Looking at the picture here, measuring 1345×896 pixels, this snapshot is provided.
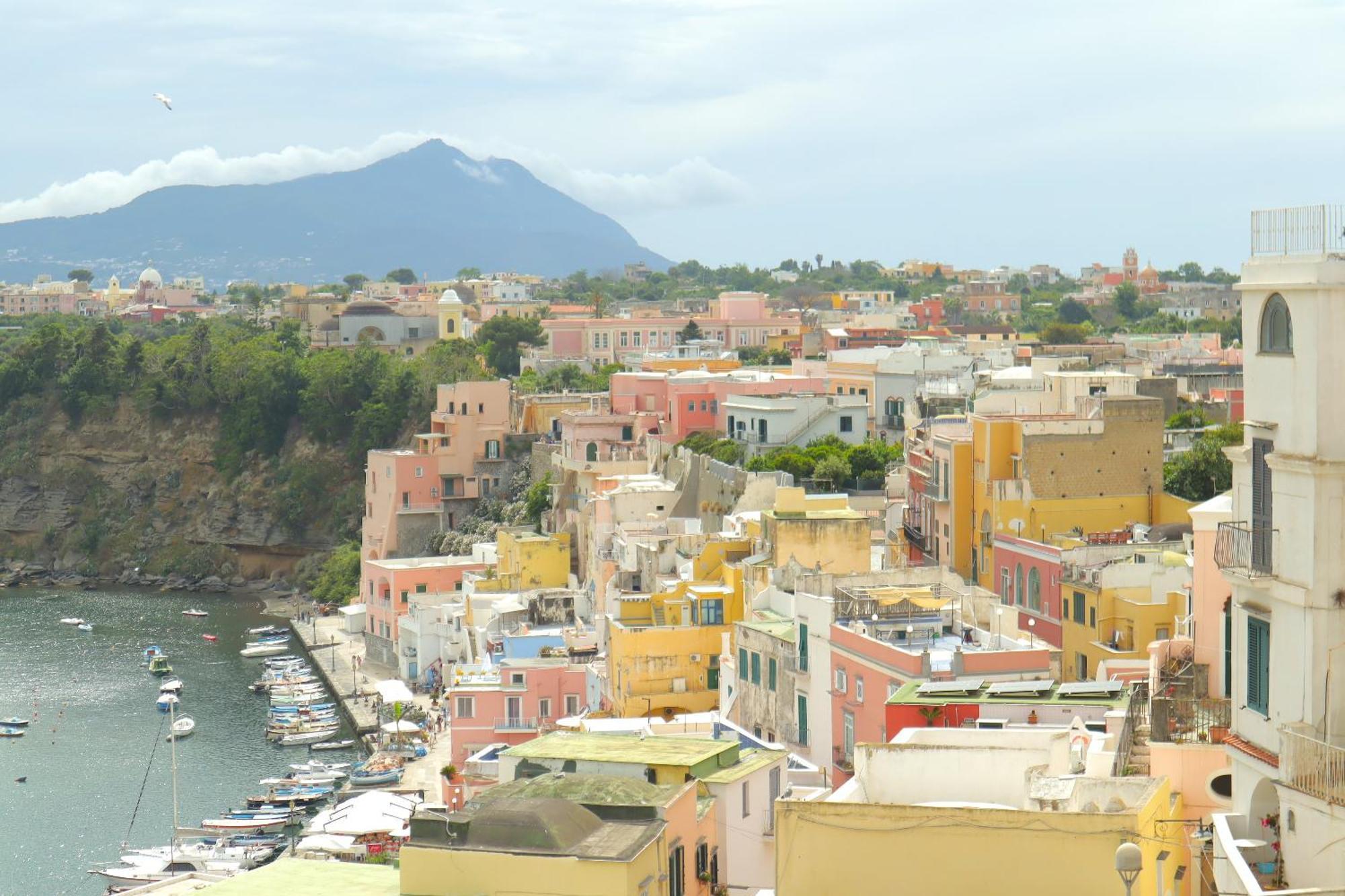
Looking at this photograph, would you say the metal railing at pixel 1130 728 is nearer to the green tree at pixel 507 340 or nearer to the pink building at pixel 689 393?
the pink building at pixel 689 393

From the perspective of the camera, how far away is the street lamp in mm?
7723

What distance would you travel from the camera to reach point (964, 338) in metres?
59.1

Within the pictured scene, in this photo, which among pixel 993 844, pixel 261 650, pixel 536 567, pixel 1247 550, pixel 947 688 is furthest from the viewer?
pixel 261 650

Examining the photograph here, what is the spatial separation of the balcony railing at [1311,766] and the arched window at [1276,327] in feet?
5.09

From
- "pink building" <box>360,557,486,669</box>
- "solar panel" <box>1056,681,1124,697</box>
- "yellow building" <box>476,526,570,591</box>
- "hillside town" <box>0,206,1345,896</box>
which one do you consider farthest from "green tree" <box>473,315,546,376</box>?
"solar panel" <box>1056,681,1124,697</box>

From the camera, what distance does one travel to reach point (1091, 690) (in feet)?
48.6

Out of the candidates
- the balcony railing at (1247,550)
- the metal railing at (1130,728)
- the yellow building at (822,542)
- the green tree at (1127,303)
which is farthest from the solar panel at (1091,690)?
the green tree at (1127,303)

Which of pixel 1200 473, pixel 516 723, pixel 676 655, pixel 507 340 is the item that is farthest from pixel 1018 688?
pixel 507 340

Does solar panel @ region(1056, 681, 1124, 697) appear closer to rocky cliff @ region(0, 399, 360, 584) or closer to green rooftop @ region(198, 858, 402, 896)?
green rooftop @ region(198, 858, 402, 896)

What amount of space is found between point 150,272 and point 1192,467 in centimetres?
10750

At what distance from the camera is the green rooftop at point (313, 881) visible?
12109 mm

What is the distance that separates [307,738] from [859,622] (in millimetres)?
17126

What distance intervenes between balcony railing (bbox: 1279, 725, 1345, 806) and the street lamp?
666 mm

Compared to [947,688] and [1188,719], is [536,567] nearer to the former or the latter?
[947,688]
